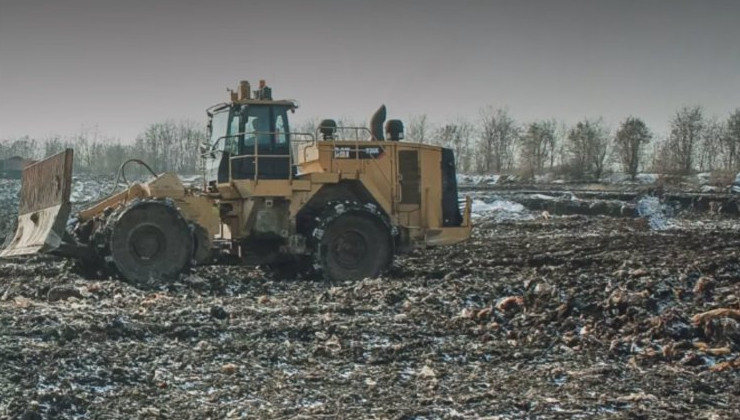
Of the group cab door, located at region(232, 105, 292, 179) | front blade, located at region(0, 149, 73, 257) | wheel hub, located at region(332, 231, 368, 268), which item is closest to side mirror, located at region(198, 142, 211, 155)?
cab door, located at region(232, 105, 292, 179)

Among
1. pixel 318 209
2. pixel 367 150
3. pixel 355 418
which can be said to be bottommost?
pixel 355 418

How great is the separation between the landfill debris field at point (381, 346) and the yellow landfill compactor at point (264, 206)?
0.53 m

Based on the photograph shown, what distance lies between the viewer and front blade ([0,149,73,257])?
1107 cm

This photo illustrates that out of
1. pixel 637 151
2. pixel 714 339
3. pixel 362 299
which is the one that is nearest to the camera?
pixel 714 339

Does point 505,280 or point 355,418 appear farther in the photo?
point 505,280

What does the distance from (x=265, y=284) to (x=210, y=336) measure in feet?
13.4

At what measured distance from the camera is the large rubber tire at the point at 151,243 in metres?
11.3

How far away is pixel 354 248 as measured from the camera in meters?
12.6

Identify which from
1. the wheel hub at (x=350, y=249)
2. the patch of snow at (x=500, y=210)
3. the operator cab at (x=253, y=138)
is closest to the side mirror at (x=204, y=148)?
the operator cab at (x=253, y=138)

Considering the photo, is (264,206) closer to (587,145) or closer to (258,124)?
(258,124)

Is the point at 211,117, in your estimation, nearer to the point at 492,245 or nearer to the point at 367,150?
the point at 367,150

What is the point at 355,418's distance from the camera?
5.27 meters

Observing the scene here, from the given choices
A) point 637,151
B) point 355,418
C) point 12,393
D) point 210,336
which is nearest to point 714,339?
point 355,418

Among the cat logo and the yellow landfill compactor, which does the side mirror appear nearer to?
the yellow landfill compactor
